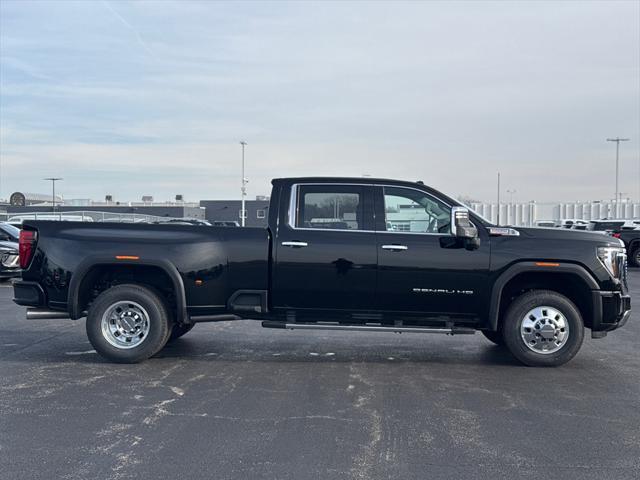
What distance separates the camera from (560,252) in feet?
25.0

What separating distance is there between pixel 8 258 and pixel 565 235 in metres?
13.5

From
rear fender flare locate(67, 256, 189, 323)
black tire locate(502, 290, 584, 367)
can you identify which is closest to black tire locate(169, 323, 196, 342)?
rear fender flare locate(67, 256, 189, 323)

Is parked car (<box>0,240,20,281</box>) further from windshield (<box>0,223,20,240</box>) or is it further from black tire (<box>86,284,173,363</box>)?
black tire (<box>86,284,173,363</box>)

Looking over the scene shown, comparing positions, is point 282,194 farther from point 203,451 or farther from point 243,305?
point 203,451

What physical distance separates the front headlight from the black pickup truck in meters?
0.01

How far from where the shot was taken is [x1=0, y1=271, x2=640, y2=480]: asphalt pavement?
4723 mm

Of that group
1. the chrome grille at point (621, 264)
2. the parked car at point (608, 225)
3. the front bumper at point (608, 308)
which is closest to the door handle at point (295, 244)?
the front bumper at point (608, 308)

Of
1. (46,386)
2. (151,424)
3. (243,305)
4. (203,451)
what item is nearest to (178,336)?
(243,305)

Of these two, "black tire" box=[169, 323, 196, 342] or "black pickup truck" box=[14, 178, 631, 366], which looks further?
"black tire" box=[169, 323, 196, 342]

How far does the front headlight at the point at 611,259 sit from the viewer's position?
7660mm

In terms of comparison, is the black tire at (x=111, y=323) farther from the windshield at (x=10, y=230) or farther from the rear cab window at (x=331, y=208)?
the windshield at (x=10, y=230)

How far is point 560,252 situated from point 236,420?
4123 millimetres

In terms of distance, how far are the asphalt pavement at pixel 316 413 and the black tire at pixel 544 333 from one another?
18 cm

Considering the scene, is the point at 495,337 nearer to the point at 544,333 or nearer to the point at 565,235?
the point at 544,333
